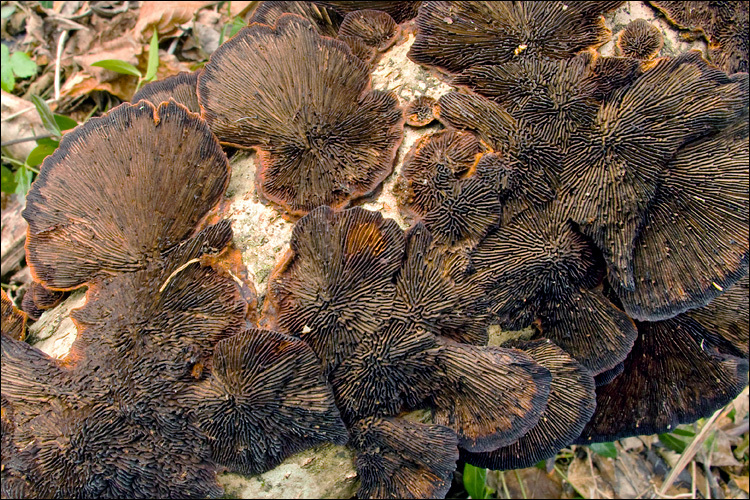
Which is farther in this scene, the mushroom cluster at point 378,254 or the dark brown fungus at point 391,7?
the dark brown fungus at point 391,7

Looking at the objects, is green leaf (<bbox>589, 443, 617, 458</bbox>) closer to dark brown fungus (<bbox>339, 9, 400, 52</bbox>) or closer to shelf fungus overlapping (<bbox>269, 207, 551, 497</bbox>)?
shelf fungus overlapping (<bbox>269, 207, 551, 497</bbox>)

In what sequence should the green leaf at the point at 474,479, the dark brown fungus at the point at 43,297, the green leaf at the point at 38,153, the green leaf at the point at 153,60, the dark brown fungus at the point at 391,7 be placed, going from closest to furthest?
the dark brown fungus at the point at 43,297
the dark brown fungus at the point at 391,7
the green leaf at the point at 474,479
the green leaf at the point at 38,153
the green leaf at the point at 153,60

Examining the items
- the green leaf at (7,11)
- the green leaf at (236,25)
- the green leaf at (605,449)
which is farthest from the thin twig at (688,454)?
the green leaf at (7,11)

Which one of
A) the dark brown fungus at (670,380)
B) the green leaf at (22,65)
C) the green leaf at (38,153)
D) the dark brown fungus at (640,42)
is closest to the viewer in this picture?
the dark brown fungus at (640,42)

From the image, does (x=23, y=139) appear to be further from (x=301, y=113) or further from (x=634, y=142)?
(x=634, y=142)

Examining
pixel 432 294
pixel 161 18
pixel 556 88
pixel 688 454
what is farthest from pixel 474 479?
pixel 161 18

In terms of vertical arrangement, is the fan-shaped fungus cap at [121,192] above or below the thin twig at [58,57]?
above

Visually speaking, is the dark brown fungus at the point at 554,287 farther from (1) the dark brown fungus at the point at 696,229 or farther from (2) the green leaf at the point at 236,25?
(2) the green leaf at the point at 236,25
